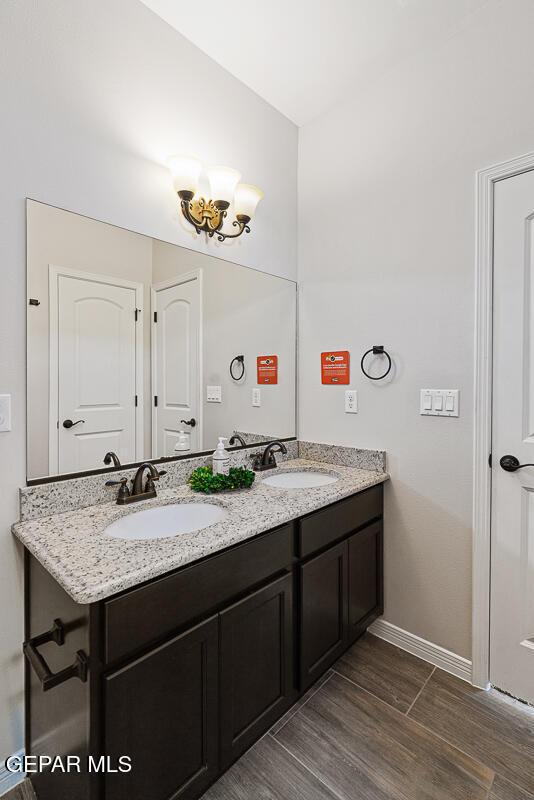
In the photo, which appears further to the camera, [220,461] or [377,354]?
[377,354]

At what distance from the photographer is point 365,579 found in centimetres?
192

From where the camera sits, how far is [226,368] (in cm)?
210

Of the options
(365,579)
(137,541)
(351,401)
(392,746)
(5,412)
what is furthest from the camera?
(351,401)

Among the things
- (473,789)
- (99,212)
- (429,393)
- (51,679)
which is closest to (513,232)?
(429,393)

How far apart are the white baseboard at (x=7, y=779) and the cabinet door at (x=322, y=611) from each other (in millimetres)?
981

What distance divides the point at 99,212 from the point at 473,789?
7.65 ft

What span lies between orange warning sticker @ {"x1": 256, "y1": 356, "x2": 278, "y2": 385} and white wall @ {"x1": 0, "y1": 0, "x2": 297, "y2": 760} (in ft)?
1.78

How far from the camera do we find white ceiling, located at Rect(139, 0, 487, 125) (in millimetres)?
1650

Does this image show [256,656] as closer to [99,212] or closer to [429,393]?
[429,393]

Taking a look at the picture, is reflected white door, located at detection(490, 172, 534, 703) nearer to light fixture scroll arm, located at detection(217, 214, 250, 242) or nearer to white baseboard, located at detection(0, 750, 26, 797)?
light fixture scroll arm, located at detection(217, 214, 250, 242)

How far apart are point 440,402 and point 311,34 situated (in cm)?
171

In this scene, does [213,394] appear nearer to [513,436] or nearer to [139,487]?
[139,487]

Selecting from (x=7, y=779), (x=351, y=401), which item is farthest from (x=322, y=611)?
(x=7, y=779)

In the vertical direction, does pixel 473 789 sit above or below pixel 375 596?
below
